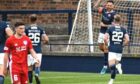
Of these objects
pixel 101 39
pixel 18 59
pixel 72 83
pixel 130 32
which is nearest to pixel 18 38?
pixel 18 59

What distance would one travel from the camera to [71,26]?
89.0ft

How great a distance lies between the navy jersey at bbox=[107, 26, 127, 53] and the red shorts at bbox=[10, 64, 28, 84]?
19.9ft

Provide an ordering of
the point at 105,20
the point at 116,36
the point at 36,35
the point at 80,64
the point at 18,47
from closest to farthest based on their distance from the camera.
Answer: the point at 18,47
the point at 36,35
the point at 116,36
the point at 105,20
the point at 80,64

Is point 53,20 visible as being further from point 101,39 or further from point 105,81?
point 105,81

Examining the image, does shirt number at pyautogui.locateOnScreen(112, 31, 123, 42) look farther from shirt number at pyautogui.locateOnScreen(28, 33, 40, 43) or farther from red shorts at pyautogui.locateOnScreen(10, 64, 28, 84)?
red shorts at pyautogui.locateOnScreen(10, 64, 28, 84)

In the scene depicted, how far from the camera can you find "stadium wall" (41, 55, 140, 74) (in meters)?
25.2

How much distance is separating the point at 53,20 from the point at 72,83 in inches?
342

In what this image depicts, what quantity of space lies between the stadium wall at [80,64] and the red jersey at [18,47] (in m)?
10.8

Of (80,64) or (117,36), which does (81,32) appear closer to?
(80,64)

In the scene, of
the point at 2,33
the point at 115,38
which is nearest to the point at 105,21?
the point at 115,38

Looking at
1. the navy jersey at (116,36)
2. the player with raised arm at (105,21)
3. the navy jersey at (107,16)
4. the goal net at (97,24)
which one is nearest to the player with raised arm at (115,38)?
the navy jersey at (116,36)

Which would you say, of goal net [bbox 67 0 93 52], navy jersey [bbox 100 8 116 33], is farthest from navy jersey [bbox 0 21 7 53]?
goal net [bbox 67 0 93 52]

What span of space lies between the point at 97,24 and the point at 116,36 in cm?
662

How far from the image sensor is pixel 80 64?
2577 centimetres
